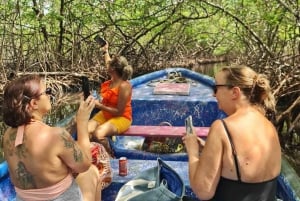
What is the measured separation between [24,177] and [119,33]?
10357 millimetres

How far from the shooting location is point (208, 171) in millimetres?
1943

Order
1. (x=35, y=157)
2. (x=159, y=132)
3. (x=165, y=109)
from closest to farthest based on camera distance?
(x=35, y=157)
(x=159, y=132)
(x=165, y=109)

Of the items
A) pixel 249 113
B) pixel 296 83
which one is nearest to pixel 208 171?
pixel 249 113

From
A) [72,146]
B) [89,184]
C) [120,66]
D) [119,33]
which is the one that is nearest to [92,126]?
[120,66]

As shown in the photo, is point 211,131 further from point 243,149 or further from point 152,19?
point 152,19

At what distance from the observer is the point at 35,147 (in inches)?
79.5

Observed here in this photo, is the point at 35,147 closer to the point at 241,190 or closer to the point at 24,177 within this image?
the point at 24,177

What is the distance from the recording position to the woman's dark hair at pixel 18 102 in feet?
6.72

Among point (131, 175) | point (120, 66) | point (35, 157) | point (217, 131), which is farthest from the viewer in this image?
point (120, 66)

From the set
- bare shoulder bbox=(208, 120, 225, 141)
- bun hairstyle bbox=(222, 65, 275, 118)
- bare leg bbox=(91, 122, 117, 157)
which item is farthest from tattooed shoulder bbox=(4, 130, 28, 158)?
bare leg bbox=(91, 122, 117, 157)

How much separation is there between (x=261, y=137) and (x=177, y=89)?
410 centimetres

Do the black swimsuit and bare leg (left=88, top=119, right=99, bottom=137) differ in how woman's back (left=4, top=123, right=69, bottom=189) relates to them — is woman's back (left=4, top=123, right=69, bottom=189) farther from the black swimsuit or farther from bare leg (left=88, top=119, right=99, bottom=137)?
bare leg (left=88, top=119, right=99, bottom=137)

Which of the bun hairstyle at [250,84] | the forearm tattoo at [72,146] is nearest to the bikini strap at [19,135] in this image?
the forearm tattoo at [72,146]

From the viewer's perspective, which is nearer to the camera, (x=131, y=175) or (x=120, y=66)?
(x=131, y=175)
